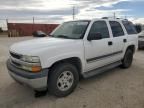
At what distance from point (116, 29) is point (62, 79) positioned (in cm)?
274

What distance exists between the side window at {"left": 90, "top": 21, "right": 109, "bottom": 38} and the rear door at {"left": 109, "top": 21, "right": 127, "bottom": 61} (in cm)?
31

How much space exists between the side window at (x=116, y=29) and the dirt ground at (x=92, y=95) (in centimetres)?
136

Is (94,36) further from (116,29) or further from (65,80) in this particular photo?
(116,29)

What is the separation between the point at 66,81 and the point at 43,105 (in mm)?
751

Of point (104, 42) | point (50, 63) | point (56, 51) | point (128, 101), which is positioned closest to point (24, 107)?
point (50, 63)

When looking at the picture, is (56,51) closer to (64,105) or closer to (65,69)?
(65,69)

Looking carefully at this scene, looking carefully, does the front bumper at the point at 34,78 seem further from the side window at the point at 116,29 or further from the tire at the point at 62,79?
the side window at the point at 116,29

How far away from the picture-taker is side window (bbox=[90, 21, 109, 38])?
4839 mm

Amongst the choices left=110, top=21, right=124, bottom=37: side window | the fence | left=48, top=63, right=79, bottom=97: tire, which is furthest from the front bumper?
the fence

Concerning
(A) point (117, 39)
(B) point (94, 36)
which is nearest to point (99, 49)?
(B) point (94, 36)

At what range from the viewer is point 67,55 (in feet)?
13.0

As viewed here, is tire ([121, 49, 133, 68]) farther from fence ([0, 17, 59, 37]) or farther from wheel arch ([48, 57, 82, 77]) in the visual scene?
fence ([0, 17, 59, 37])

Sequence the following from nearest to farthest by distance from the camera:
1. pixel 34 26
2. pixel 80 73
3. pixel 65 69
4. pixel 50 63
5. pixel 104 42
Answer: pixel 50 63 < pixel 65 69 < pixel 80 73 < pixel 104 42 < pixel 34 26

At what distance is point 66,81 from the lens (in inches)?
163
